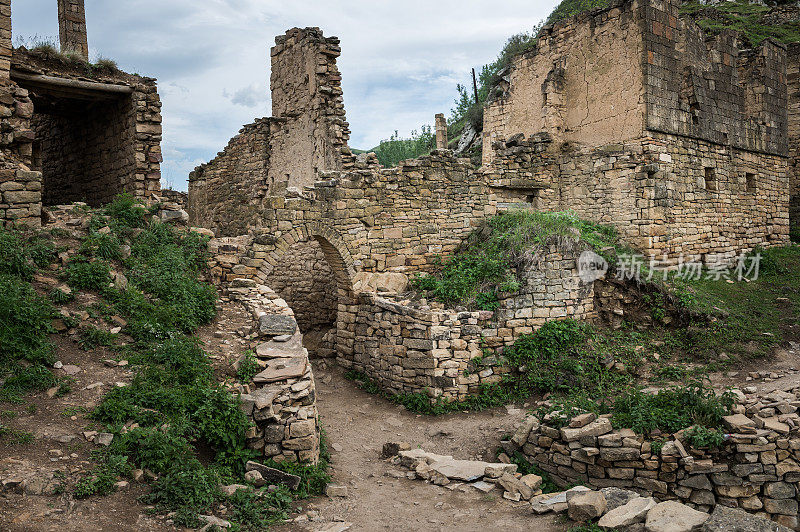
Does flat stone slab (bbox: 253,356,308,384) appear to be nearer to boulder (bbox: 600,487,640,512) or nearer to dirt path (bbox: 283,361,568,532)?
dirt path (bbox: 283,361,568,532)

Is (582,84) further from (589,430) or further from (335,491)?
(335,491)

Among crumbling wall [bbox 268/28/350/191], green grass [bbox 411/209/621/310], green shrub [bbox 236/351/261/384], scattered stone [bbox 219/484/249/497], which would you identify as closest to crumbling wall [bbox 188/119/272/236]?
crumbling wall [bbox 268/28/350/191]

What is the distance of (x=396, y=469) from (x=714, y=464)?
367 cm

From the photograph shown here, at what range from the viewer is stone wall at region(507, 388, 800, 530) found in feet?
19.4

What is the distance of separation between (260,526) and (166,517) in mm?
799

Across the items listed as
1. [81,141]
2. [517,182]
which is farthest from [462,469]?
[81,141]

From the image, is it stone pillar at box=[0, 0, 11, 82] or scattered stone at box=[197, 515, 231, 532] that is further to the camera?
stone pillar at box=[0, 0, 11, 82]

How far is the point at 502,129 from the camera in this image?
1464cm

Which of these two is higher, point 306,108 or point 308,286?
point 306,108

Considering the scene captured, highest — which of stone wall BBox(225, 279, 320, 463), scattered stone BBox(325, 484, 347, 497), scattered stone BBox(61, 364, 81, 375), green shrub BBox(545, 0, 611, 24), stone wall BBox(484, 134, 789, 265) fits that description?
green shrub BBox(545, 0, 611, 24)

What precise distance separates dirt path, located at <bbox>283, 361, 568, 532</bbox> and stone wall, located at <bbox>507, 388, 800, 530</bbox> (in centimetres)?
144

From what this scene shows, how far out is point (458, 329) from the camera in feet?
29.6

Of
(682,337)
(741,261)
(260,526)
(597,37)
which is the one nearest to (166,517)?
(260,526)

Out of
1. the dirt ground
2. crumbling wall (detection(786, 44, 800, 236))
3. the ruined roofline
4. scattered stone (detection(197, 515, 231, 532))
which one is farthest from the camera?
crumbling wall (detection(786, 44, 800, 236))
